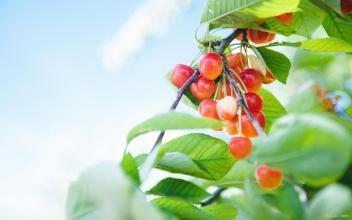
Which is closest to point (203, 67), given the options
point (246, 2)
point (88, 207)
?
point (246, 2)

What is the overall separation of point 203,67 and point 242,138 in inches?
6.9

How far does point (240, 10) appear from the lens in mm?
895

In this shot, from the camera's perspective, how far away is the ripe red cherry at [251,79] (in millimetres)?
905

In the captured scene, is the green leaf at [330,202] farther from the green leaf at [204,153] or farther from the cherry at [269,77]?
the cherry at [269,77]

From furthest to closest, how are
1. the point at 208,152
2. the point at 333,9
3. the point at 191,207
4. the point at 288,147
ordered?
1. the point at 333,9
2. the point at 208,152
3. the point at 191,207
4. the point at 288,147

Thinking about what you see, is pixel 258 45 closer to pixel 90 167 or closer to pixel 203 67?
pixel 203 67

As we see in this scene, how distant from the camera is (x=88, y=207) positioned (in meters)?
0.57

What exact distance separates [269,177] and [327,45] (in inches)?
18.3

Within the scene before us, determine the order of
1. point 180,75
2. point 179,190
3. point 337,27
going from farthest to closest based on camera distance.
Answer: point 337,27, point 180,75, point 179,190

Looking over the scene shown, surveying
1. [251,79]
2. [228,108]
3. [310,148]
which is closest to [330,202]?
[310,148]

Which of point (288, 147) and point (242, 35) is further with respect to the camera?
point (242, 35)

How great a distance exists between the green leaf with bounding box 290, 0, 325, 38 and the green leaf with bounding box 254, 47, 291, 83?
6cm

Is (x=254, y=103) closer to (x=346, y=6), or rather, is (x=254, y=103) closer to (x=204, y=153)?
(x=204, y=153)

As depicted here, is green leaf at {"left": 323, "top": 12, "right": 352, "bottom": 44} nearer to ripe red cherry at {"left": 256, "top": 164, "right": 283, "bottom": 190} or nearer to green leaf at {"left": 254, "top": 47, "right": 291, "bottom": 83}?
green leaf at {"left": 254, "top": 47, "right": 291, "bottom": 83}
